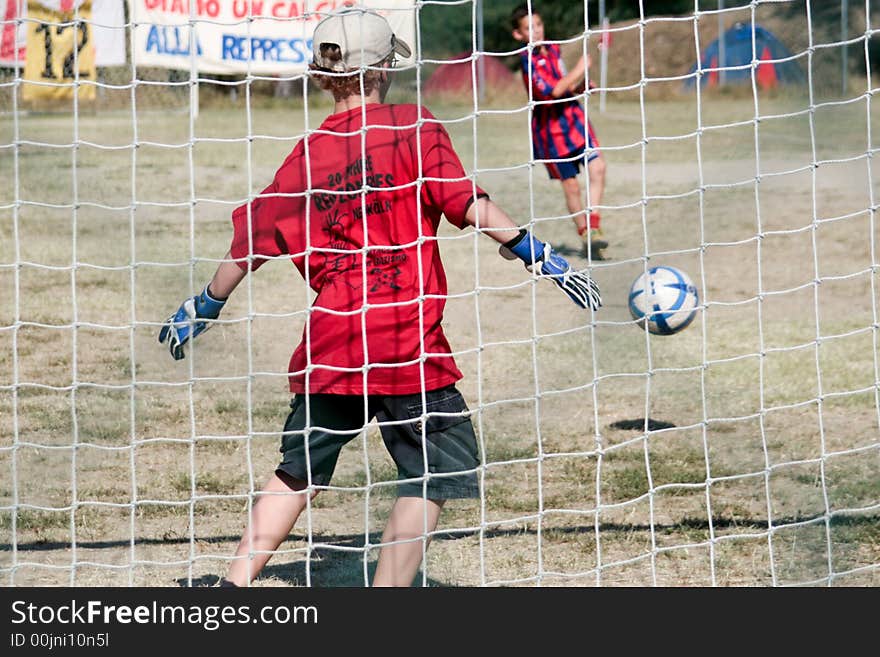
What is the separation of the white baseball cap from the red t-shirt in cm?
12

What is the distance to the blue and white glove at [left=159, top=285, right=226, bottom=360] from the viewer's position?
10.1 feet

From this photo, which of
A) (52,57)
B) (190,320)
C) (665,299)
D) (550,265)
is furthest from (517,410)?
(52,57)

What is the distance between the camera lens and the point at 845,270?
7305mm

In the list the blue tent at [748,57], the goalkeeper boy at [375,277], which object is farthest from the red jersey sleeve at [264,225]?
the blue tent at [748,57]

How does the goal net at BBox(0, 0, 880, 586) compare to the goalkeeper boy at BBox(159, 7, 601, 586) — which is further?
the goal net at BBox(0, 0, 880, 586)

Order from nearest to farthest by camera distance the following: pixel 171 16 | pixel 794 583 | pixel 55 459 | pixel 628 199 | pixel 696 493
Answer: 1. pixel 794 583
2. pixel 696 493
3. pixel 55 459
4. pixel 628 199
5. pixel 171 16

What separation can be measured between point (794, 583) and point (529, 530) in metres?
0.81

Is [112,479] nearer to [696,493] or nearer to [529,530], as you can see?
[529,530]

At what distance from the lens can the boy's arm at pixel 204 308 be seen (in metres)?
3.01

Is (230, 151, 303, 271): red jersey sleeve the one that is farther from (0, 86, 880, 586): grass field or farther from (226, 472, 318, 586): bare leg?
(226, 472, 318, 586): bare leg

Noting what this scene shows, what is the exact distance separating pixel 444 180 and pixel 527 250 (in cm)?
29

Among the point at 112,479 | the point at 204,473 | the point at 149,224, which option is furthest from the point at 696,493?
the point at 149,224

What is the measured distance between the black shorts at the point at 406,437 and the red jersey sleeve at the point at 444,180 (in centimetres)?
44

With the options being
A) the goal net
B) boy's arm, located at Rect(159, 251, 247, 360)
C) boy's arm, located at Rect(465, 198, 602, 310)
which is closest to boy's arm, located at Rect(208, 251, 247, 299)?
boy's arm, located at Rect(159, 251, 247, 360)
